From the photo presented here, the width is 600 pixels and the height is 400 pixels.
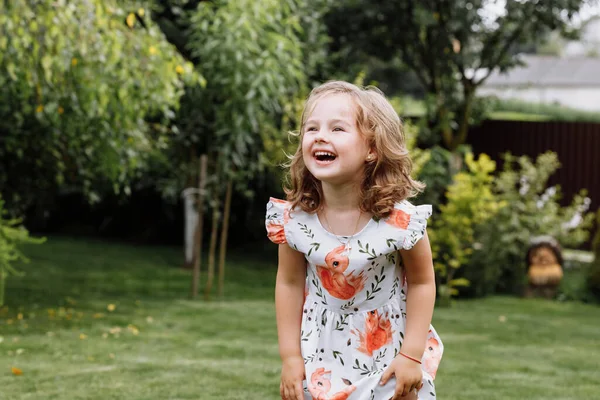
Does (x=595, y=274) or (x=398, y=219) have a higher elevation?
(x=398, y=219)

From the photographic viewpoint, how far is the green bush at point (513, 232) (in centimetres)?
886

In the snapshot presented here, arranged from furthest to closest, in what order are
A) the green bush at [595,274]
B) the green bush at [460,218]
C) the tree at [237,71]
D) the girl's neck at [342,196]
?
1. the green bush at [595,274]
2. the green bush at [460,218]
3. the tree at [237,71]
4. the girl's neck at [342,196]

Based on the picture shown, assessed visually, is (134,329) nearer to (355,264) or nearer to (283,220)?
(283,220)

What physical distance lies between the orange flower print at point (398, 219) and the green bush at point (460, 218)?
236 inches

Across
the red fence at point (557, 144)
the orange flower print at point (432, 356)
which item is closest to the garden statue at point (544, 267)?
the red fence at point (557, 144)

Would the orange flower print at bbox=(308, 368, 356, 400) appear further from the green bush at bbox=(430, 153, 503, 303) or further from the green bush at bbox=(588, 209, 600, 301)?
the green bush at bbox=(588, 209, 600, 301)

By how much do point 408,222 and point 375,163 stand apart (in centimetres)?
20

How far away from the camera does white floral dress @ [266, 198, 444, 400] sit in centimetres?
241

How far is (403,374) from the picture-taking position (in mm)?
2383

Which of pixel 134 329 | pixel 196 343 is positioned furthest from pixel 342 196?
pixel 134 329

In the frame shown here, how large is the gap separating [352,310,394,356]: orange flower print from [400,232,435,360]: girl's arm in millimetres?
65

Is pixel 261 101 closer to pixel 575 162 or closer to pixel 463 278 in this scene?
pixel 463 278

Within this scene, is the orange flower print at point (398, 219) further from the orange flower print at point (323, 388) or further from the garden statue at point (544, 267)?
the garden statue at point (544, 267)

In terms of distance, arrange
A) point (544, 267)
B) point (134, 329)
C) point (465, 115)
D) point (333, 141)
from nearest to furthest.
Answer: point (333, 141) < point (134, 329) < point (544, 267) < point (465, 115)
